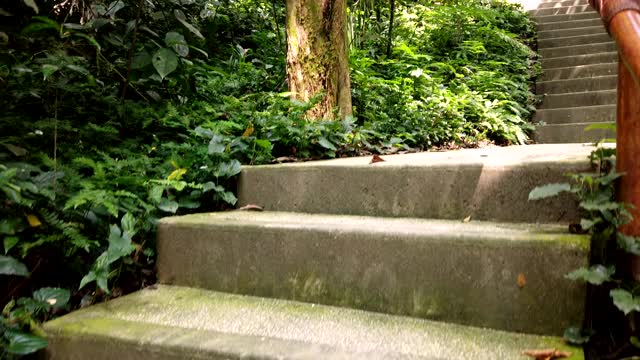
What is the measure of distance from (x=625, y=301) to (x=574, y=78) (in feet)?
17.8

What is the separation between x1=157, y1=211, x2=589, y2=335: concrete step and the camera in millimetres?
1220

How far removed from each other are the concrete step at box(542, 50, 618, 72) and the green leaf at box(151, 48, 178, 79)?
5.30 metres

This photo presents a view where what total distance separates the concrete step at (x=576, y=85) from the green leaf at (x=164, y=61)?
15.5 feet

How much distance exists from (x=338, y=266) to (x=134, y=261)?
807mm

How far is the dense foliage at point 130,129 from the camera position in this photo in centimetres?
154

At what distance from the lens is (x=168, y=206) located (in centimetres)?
189

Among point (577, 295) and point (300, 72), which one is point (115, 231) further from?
point (300, 72)

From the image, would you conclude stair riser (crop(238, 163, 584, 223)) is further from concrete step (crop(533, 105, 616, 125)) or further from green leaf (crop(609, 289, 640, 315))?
concrete step (crop(533, 105, 616, 125))

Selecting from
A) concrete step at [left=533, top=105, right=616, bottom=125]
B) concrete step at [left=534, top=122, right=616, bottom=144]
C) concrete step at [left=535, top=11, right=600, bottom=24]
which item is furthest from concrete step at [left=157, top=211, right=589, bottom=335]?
concrete step at [left=535, top=11, right=600, bottom=24]

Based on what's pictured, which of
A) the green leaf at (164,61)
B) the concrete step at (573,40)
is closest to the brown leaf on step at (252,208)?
the green leaf at (164,61)

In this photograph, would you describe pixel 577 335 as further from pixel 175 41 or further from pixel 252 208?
pixel 175 41

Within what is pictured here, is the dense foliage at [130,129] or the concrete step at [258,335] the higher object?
the dense foliage at [130,129]

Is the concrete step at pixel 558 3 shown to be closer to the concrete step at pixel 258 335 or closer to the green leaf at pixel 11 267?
the concrete step at pixel 258 335

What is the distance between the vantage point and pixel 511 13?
302 inches
